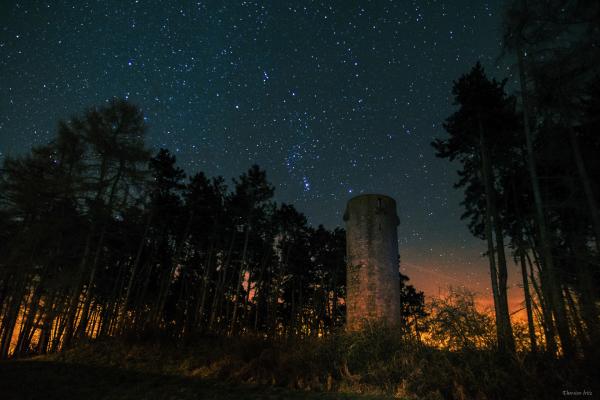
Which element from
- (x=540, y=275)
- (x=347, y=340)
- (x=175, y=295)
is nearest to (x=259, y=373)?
(x=347, y=340)

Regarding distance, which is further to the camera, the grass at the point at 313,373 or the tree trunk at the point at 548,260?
the tree trunk at the point at 548,260

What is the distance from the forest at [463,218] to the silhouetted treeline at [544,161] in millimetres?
68

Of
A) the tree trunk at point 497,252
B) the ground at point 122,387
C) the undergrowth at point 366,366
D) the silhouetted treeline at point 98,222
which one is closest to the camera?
the undergrowth at point 366,366

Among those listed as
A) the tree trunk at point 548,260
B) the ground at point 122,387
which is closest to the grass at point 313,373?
the ground at point 122,387

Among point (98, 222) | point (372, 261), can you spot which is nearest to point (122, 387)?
point (372, 261)

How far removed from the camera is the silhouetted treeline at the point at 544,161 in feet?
26.2

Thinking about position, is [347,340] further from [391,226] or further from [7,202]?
[7,202]

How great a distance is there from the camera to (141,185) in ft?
49.2

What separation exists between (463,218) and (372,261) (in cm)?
913

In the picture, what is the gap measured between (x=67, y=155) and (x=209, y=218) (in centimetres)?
951

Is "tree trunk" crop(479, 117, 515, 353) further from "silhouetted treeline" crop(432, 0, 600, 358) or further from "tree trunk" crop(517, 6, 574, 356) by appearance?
"tree trunk" crop(517, 6, 574, 356)

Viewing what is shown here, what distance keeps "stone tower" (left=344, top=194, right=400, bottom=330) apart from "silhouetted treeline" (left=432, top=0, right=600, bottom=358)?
134 inches

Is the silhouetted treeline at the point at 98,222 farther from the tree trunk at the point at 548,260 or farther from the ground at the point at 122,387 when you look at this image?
the tree trunk at the point at 548,260

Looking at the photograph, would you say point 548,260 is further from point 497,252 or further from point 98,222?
point 98,222
